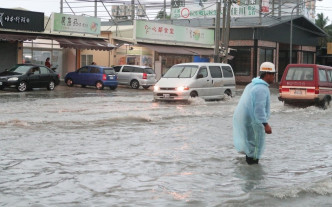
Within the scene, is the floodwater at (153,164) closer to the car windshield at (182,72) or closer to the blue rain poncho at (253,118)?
the blue rain poncho at (253,118)

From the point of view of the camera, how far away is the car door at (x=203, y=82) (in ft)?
74.9

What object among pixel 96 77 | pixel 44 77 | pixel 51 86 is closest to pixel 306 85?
pixel 44 77

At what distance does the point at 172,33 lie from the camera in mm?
42438

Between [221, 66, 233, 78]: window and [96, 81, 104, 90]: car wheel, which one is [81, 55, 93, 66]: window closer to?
[96, 81, 104, 90]: car wheel

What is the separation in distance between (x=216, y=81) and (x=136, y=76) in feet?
40.4

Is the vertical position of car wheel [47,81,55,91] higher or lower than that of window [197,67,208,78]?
lower

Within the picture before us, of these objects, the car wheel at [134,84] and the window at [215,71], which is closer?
the window at [215,71]

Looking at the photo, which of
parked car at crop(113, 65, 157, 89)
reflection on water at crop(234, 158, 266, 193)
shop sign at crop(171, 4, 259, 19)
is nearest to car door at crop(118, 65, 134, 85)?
parked car at crop(113, 65, 157, 89)

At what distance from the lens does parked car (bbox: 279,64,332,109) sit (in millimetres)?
20469

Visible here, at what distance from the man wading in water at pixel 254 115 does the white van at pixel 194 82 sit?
13595 mm

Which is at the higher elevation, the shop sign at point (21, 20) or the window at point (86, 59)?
the shop sign at point (21, 20)

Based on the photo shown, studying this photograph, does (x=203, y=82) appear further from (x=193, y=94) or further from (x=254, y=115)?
(x=254, y=115)

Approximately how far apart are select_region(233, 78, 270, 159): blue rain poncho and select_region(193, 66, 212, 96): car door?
14092 mm

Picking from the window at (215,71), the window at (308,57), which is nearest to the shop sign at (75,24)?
the window at (215,71)
